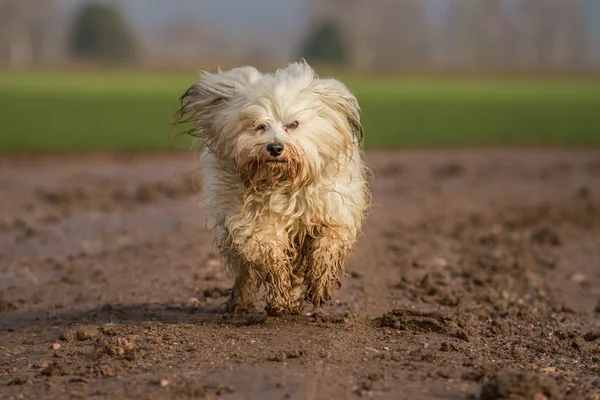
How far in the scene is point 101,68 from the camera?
89.5m

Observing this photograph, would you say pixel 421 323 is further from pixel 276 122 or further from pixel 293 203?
pixel 276 122

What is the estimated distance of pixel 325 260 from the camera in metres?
7.49

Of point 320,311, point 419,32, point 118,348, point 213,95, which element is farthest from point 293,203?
point 419,32

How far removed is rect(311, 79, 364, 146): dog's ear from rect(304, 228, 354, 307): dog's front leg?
2.46ft

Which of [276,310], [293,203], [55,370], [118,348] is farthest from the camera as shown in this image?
[276,310]

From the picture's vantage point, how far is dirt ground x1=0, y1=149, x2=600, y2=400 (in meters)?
6.06

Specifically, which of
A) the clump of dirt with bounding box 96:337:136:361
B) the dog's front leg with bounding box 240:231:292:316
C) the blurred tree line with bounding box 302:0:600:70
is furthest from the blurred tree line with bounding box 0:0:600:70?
the clump of dirt with bounding box 96:337:136:361

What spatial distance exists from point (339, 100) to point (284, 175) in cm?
80

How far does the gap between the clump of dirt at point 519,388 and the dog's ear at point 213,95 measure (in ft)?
9.33

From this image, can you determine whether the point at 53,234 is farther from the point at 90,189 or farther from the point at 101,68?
the point at 101,68

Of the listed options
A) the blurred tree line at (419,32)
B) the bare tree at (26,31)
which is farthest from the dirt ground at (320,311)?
the bare tree at (26,31)

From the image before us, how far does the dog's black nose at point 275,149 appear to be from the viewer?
6828mm

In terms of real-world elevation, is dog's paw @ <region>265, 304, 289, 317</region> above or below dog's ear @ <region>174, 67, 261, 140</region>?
below

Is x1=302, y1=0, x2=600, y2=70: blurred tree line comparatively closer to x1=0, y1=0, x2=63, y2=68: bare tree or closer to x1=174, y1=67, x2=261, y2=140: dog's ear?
x1=0, y1=0, x2=63, y2=68: bare tree
